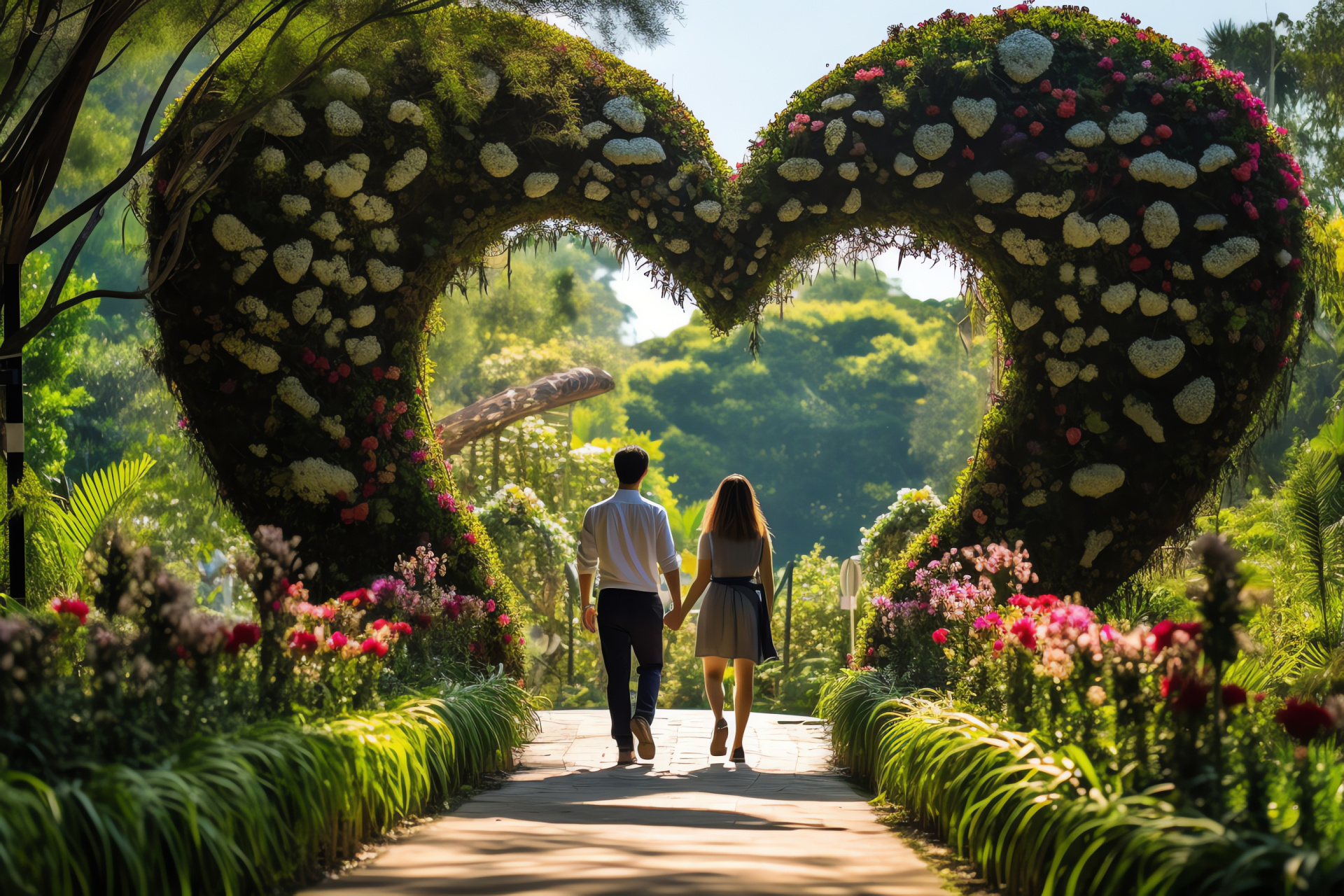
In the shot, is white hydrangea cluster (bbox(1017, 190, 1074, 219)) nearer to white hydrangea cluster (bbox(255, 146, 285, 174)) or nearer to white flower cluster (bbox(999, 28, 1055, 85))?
white flower cluster (bbox(999, 28, 1055, 85))

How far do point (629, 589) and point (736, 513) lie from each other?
2.05 feet

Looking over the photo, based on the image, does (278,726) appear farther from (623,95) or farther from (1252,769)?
(623,95)

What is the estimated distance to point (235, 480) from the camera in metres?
5.84

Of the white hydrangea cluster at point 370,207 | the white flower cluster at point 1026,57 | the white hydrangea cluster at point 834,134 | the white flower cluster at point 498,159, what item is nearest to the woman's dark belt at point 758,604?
the white hydrangea cluster at point 834,134

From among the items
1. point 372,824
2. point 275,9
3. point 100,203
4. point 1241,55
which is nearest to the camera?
point 372,824

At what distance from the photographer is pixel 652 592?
5.07 m

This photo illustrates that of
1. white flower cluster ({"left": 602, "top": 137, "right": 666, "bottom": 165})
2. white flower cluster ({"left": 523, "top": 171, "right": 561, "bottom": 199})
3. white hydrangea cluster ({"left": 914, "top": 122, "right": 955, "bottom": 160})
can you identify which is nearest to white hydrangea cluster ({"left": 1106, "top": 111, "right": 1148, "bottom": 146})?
white hydrangea cluster ({"left": 914, "top": 122, "right": 955, "bottom": 160})

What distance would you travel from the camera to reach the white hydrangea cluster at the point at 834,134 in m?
5.89

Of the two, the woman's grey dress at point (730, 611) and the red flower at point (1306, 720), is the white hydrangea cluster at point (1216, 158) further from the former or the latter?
the red flower at point (1306, 720)

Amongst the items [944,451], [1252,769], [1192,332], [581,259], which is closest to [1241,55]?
[944,451]

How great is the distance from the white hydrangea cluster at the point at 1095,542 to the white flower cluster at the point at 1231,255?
4.82 feet

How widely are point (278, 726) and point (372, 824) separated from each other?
47 centimetres

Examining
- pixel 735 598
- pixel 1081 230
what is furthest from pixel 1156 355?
pixel 735 598

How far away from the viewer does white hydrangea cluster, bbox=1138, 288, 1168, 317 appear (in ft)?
18.4
